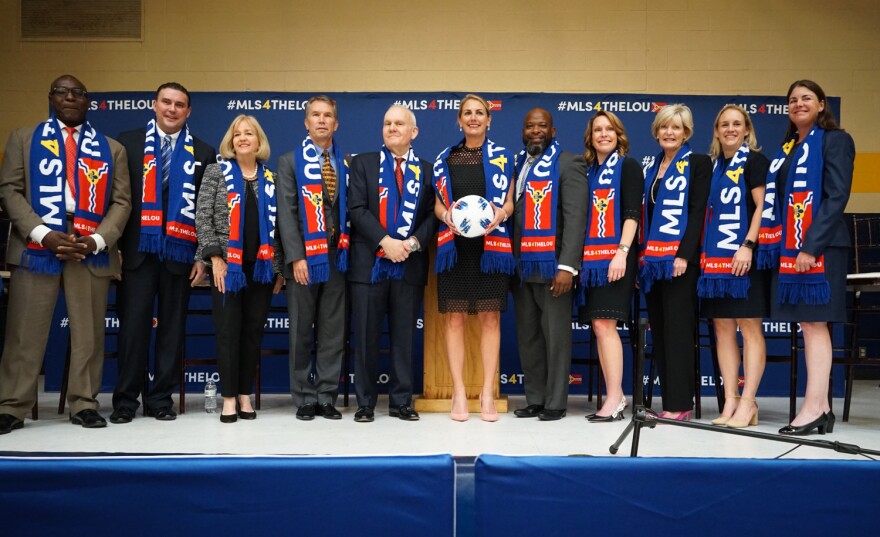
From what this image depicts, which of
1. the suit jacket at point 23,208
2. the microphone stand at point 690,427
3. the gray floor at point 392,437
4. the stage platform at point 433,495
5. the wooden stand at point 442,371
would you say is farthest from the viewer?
the wooden stand at point 442,371

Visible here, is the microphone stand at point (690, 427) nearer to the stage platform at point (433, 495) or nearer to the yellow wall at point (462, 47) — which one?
the stage platform at point (433, 495)

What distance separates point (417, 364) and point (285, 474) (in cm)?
422

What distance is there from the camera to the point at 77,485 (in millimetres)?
1424

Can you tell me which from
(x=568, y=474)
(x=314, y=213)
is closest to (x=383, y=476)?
(x=568, y=474)

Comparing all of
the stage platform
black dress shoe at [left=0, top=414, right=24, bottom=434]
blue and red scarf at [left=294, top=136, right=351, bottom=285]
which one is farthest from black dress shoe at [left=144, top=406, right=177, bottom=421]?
the stage platform

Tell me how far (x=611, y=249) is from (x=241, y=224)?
1921mm

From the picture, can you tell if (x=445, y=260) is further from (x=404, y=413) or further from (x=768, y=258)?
(x=768, y=258)

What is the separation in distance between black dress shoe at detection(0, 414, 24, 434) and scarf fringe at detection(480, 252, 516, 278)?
7.91ft

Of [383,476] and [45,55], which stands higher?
[45,55]

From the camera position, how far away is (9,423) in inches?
150

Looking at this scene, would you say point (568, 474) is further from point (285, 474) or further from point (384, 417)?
point (384, 417)

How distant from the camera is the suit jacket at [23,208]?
12.5ft

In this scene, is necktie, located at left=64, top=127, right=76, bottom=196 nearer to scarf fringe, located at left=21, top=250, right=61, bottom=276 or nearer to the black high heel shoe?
scarf fringe, located at left=21, top=250, right=61, bottom=276

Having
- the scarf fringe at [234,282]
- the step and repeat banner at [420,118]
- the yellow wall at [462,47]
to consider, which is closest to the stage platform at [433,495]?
the scarf fringe at [234,282]
